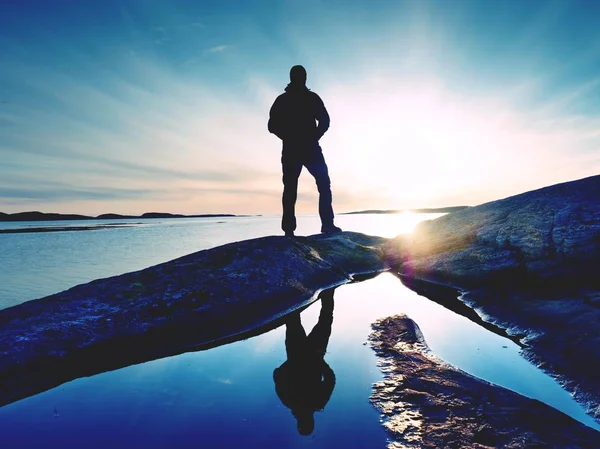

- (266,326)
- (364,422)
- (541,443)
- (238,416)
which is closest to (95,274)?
(266,326)

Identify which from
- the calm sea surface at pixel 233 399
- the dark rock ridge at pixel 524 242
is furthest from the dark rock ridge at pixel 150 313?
the dark rock ridge at pixel 524 242

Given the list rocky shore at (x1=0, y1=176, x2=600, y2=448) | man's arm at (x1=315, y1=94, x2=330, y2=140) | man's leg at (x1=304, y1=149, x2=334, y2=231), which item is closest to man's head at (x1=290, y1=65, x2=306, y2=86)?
man's arm at (x1=315, y1=94, x2=330, y2=140)

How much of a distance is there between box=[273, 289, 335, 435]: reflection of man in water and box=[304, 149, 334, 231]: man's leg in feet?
20.5

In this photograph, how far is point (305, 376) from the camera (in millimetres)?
3518

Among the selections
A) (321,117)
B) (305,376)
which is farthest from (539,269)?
(321,117)

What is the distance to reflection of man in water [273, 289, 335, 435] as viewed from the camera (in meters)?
2.91

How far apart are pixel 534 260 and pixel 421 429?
18.5ft

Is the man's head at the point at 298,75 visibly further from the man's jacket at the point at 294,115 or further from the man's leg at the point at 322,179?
the man's leg at the point at 322,179

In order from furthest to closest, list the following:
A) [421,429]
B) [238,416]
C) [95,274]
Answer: [95,274], [238,416], [421,429]

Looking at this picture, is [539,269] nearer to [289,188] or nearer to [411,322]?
[411,322]

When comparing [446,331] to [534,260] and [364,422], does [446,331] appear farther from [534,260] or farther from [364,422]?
[534,260]

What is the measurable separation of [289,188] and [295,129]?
68.6 inches

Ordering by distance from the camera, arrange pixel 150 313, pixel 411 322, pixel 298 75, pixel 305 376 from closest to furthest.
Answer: pixel 305 376 → pixel 150 313 → pixel 411 322 → pixel 298 75

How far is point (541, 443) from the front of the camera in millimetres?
2318
